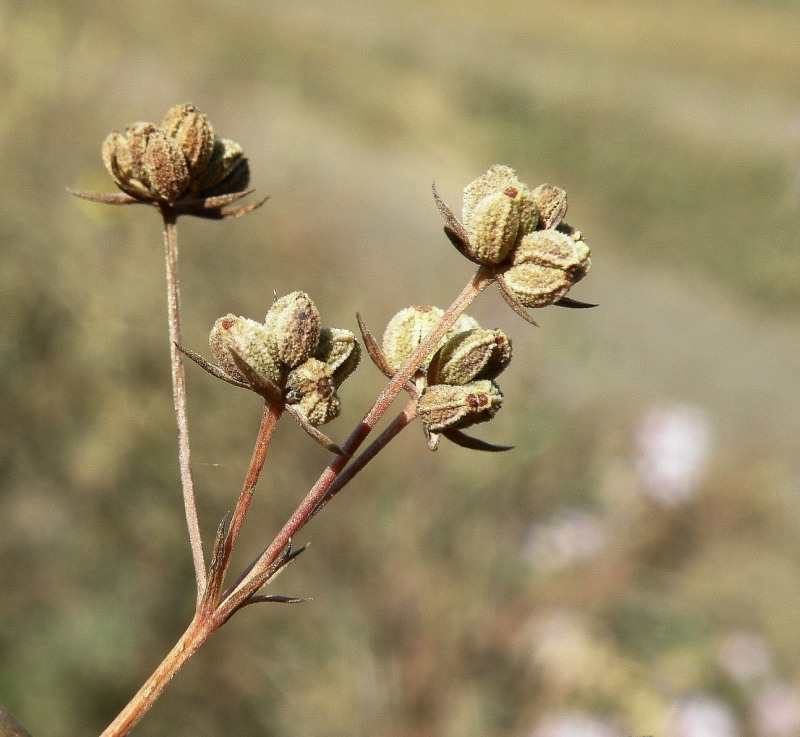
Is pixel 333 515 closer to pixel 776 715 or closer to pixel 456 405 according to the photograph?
pixel 776 715

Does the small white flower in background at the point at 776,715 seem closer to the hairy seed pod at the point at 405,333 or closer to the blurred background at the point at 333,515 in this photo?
the blurred background at the point at 333,515

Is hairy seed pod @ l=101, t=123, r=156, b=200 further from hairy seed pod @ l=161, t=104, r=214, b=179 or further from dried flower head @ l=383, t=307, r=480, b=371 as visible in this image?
dried flower head @ l=383, t=307, r=480, b=371

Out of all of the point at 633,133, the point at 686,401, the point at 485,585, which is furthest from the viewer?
the point at 633,133

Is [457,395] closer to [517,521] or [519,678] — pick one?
[519,678]

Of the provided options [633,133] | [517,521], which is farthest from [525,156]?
[517,521]

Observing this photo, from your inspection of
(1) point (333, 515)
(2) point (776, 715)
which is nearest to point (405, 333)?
(2) point (776, 715)

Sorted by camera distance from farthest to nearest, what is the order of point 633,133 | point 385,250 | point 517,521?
1. point 633,133
2. point 385,250
3. point 517,521

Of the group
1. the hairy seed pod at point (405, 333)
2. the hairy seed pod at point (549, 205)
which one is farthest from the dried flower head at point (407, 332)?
the hairy seed pod at point (549, 205)
